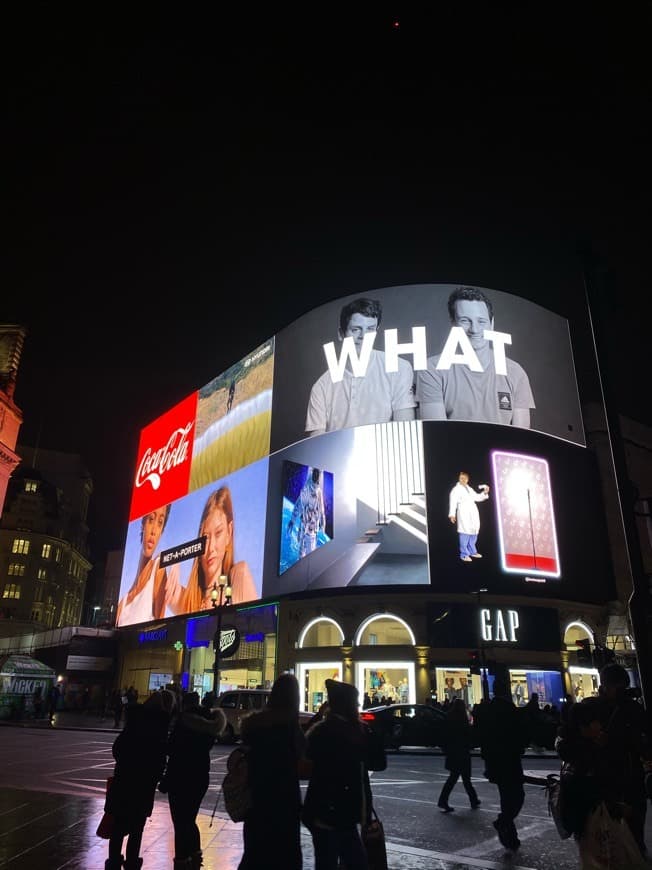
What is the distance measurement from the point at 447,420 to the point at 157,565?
86.2ft

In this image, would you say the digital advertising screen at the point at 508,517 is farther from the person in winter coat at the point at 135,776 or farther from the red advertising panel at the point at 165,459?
the person in winter coat at the point at 135,776

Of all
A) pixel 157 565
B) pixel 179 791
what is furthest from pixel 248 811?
pixel 157 565

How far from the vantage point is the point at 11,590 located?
88812 millimetres

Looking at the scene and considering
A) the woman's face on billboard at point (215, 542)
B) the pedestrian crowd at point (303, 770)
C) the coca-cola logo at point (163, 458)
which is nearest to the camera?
the pedestrian crowd at point (303, 770)

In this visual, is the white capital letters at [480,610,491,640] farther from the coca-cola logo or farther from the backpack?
the backpack

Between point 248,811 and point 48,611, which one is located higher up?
point 48,611

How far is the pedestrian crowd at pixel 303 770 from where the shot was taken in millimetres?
4098

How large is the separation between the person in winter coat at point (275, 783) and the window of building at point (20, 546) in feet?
327

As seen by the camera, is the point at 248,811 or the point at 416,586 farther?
the point at 416,586

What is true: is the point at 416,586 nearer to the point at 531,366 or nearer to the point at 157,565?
the point at 531,366

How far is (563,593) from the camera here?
34.1 meters

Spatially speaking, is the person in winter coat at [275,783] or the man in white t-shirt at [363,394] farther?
the man in white t-shirt at [363,394]

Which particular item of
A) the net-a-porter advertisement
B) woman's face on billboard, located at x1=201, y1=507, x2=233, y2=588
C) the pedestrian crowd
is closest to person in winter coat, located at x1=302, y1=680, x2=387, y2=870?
the pedestrian crowd

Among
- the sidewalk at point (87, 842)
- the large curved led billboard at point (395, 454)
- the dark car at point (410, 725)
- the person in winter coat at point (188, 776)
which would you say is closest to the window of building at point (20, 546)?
the large curved led billboard at point (395, 454)
